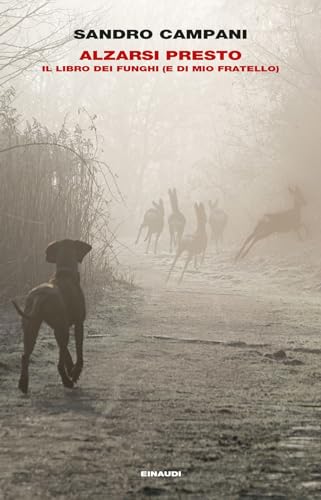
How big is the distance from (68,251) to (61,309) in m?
0.44

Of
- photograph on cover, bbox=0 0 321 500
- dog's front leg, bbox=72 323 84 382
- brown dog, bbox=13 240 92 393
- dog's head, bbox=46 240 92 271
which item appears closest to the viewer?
photograph on cover, bbox=0 0 321 500

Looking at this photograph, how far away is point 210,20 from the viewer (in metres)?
33.5

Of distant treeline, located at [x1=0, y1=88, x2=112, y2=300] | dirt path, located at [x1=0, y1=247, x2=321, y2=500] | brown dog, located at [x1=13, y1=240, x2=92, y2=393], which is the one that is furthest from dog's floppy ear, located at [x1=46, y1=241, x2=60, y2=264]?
distant treeline, located at [x1=0, y1=88, x2=112, y2=300]

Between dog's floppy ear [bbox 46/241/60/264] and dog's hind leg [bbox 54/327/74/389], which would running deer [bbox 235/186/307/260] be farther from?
dog's hind leg [bbox 54/327/74/389]

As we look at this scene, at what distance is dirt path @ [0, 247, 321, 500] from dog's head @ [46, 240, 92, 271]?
0.75 meters

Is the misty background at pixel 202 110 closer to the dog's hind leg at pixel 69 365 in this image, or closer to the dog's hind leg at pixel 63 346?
the dog's hind leg at pixel 69 365

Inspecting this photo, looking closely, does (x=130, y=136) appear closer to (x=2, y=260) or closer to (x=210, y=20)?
(x=210, y=20)

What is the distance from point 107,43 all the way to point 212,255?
25.0 meters

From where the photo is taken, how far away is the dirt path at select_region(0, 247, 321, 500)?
3416mm

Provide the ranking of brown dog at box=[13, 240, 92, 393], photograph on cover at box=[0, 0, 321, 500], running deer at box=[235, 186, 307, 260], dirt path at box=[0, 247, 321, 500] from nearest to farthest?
dirt path at box=[0, 247, 321, 500] < photograph on cover at box=[0, 0, 321, 500] < brown dog at box=[13, 240, 92, 393] < running deer at box=[235, 186, 307, 260]

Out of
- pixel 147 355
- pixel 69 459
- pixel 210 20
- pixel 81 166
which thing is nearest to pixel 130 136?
pixel 210 20

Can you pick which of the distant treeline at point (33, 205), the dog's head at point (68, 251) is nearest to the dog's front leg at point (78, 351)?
the dog's head at point (68, 251)

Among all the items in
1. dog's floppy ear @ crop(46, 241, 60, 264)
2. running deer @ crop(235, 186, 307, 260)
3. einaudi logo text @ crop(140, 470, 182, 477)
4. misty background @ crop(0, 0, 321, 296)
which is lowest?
einaudi logo text @ crop(140, 470, 182, 477)

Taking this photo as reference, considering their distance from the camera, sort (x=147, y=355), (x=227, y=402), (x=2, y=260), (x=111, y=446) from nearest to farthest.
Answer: (x=111, y=446) → (x=227, y=402) → (x=147, y=355) → (x=2, y=260)
